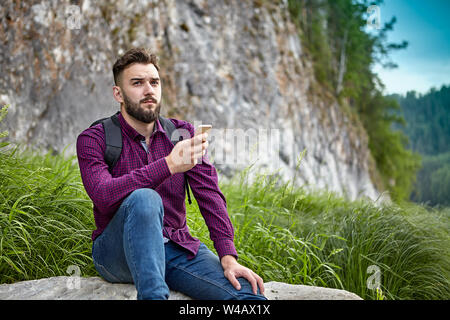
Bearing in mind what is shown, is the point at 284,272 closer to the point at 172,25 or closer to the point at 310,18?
the point at 172,25

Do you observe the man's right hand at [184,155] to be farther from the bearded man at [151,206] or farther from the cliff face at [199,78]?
the cliff face at [199,78]

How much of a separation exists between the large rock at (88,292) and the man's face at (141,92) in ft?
3.07

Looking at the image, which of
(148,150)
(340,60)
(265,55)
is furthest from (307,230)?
(340,60)

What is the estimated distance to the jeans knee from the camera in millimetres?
1782

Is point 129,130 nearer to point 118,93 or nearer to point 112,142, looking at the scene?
point 112,142

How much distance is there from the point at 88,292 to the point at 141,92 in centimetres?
112

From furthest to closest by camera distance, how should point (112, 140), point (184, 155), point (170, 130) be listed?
1. point (170, 130)
2. point (112, 140)
3. point (184, 155)

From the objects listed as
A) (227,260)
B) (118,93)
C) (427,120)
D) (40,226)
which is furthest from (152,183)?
(427,120)

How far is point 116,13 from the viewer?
6.62m

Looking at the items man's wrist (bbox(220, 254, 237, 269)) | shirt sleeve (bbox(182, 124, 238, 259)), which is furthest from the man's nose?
man's wrist (bbox(220, 254, 237, 269))

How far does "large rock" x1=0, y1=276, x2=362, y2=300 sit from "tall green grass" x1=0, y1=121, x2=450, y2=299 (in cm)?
Result: 20

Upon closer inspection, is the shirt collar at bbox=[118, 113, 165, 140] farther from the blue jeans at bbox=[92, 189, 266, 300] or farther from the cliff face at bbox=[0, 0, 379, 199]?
the cliff face at bbox=[0, 0, 379, 199]

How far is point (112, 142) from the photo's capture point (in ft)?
6.95

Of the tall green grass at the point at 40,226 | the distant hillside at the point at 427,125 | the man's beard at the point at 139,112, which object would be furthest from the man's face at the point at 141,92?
the distant hillside at the point at 427,125
